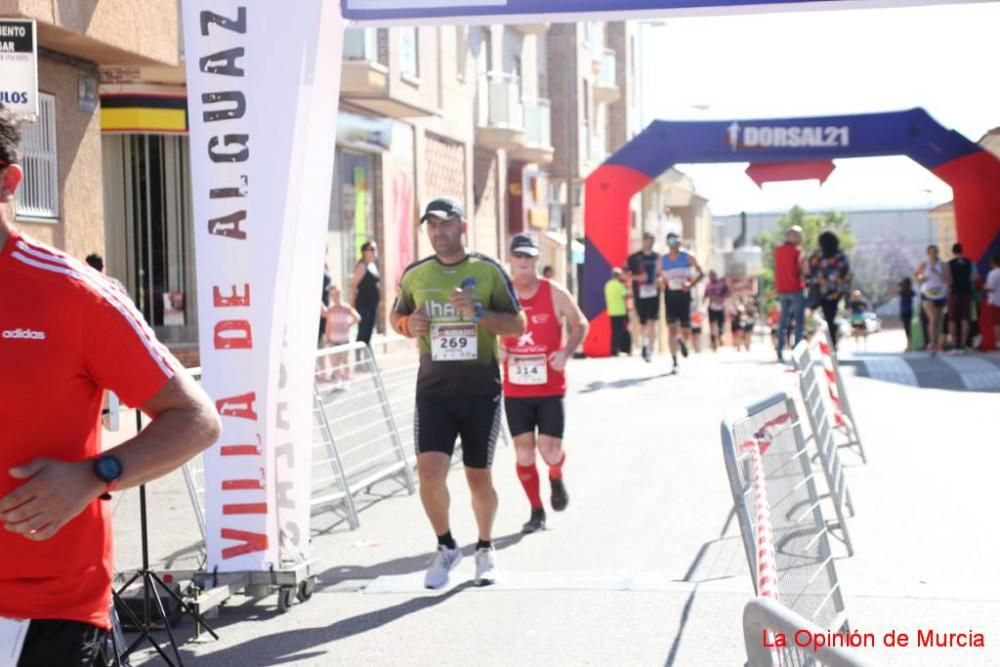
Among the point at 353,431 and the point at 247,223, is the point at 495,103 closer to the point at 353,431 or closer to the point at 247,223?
the point at 353,431

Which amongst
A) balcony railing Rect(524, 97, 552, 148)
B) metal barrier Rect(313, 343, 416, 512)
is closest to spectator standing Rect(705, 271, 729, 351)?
balcony railing Rect(524, 97, 552, 148)

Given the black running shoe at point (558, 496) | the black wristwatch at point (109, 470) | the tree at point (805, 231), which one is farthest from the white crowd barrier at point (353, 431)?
the tree at point (805, 231)

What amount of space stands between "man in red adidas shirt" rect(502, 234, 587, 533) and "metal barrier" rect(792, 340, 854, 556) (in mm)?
1509

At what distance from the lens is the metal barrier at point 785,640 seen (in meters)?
2.50

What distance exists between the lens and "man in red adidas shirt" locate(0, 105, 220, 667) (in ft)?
10.8

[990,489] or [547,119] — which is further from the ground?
[547,119]

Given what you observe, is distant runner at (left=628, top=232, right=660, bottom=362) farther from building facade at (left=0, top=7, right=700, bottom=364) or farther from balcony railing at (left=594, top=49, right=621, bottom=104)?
balcony railing at (left=594, top=49, right=621, bottom=104)

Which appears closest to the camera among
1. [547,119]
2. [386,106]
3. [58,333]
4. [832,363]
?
[58,333]

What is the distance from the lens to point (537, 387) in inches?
427

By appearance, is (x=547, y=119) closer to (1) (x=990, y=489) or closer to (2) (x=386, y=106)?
(2) (x=386, y=106)

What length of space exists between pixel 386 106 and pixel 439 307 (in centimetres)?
2400

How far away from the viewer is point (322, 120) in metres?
8.12

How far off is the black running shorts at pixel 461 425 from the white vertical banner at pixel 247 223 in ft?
3.06

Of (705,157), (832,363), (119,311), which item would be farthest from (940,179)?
(119,311)
